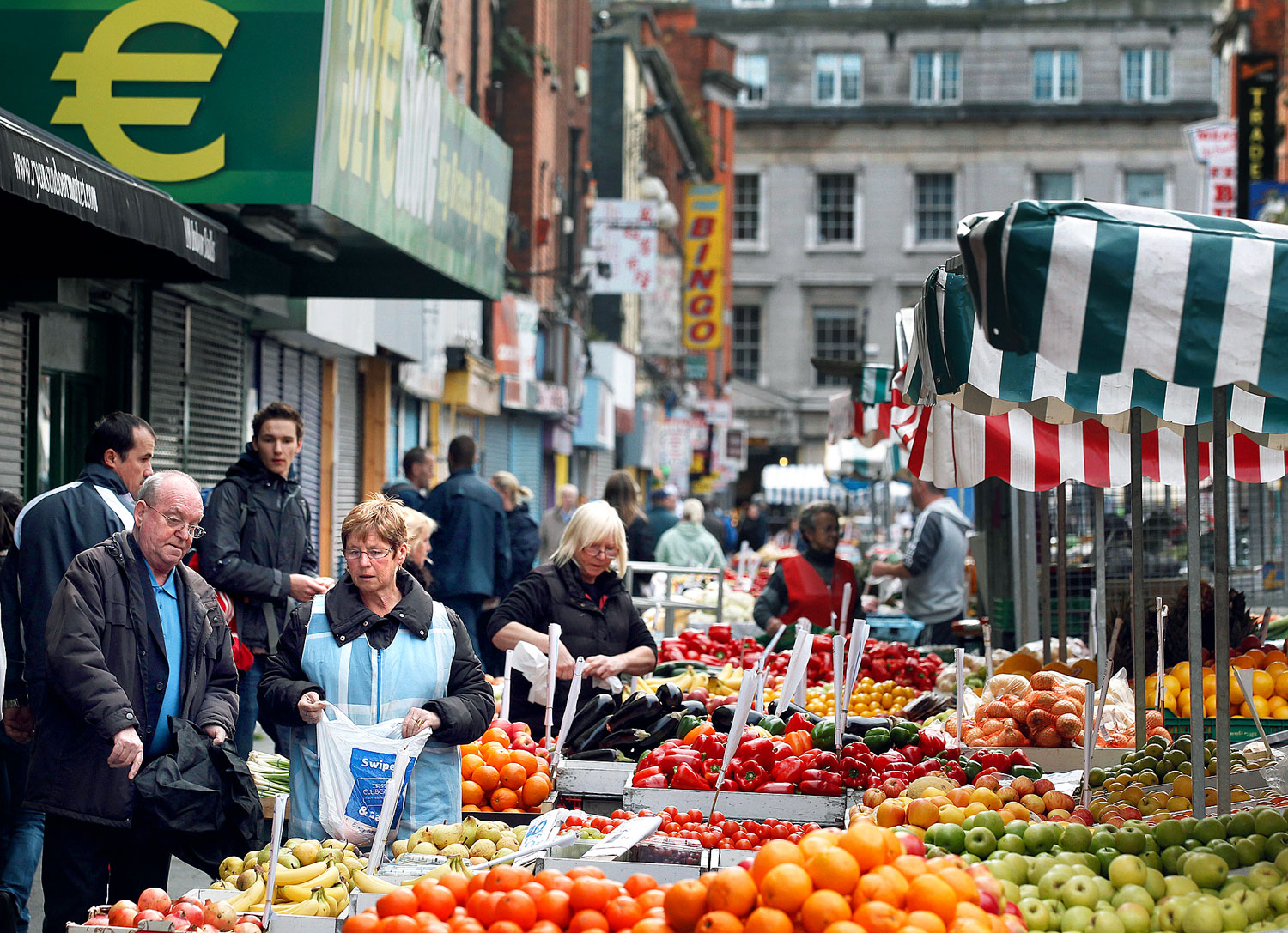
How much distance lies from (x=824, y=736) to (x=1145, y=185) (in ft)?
182

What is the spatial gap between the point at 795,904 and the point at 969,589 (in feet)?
41.8

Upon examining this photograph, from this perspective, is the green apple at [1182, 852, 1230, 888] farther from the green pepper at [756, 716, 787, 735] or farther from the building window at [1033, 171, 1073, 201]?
the building window at [1033, 171, 1073, 201]

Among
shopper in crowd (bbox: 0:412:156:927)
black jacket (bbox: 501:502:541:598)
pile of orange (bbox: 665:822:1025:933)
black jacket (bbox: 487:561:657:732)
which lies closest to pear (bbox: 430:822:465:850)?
pile of orange (bbox: 665:822:1025:933)

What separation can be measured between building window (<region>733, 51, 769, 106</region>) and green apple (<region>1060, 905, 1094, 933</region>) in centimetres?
5617

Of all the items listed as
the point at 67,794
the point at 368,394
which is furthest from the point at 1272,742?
the point at 368,394

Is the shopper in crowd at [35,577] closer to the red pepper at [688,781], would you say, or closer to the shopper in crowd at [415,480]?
the red pepper at [688,781]

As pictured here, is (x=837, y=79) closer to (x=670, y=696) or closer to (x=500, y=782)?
(x=670, y=696)

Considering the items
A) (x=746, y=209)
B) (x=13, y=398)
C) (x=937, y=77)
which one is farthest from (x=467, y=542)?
(x=937, y=77)

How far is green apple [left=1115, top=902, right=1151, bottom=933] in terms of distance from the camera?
12.4ft

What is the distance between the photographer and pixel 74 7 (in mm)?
7738

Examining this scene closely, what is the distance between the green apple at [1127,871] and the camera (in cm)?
402

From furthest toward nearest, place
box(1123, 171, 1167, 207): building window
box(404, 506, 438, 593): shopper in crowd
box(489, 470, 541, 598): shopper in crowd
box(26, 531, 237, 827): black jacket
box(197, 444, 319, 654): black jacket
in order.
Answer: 1. box(1123, 171, 1167, 207): building window
2. box(489, 470, 541, 598): shopper in crowd
3. box(404, 506, 438, 593): shopper in crowd
4. box(197, 444, 319, 654): black jacket
5. box(26, 531, 237, 827): black jacket

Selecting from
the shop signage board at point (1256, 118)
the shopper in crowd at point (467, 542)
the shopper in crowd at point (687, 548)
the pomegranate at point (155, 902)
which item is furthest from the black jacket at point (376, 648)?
the shop signage board at point (1256, 118)

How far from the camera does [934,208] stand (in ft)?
187
